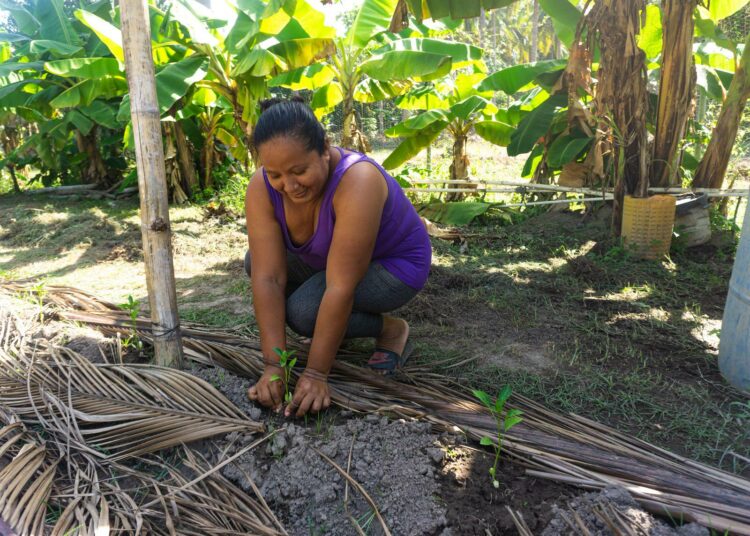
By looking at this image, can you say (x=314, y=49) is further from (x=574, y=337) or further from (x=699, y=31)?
(x=574, y=337)

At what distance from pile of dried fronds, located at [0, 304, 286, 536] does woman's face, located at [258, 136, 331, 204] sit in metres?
0.82

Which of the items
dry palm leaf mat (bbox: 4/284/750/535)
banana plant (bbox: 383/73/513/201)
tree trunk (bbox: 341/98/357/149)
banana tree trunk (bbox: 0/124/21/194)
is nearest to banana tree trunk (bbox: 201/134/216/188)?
tree trunk (bbox: 341/98/357/149)

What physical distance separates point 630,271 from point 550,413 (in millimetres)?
2518

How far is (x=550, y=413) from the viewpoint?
6.70ft

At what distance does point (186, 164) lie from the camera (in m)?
8.08

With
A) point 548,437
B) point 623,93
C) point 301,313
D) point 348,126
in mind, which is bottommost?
point 548,437

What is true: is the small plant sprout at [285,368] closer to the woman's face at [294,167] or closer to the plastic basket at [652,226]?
the woman's face at [294,167]

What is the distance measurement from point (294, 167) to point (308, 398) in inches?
31.7

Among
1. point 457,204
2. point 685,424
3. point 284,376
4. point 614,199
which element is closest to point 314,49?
point 457,204

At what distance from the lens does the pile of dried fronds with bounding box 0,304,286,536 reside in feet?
4.84

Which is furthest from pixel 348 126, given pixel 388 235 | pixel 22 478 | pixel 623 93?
pixel 22 478

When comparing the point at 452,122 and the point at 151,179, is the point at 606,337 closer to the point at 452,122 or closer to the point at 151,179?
the point at 151,179

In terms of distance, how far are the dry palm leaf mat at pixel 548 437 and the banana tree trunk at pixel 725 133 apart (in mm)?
4136

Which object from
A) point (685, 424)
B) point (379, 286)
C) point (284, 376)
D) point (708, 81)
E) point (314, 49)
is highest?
point (314, 49)
